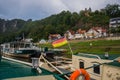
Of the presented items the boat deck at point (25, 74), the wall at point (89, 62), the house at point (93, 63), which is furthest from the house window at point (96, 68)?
the boat deck at point (25, 74)

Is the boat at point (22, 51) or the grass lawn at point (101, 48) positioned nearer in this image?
the boat at point (22, 51)

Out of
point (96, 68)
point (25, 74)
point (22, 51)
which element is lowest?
point (25, 74)

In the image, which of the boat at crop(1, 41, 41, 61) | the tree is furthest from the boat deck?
the tree

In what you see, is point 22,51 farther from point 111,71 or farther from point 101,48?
point 111,71

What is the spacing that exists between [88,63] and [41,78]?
3.65 m

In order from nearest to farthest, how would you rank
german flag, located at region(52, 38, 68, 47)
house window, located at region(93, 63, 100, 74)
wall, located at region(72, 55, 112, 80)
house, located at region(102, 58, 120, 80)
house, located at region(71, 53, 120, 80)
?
house, located at region(102, 58, 120, 80)
house, located at region(71, 53, 120, 80)
wall, located at region(72, 55, 112, 80)
house window, located at region(93, 63, 100, 74)
german flag, located at region(52, 38, 68, 47)

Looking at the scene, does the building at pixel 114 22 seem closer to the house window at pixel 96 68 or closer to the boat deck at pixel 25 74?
the boat deck at pixel 25 74

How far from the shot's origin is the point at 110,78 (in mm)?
10055

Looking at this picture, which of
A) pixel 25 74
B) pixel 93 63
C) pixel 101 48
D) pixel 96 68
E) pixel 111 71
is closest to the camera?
pixel 111 71

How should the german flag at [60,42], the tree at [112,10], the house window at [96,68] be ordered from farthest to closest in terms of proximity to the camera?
the tree at [112,10] < the german flag at [60,42] < the house window at [96,68]

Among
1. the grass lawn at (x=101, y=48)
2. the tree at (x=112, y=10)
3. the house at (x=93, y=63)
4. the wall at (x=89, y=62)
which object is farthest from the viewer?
the tree at (x=112, y=10)

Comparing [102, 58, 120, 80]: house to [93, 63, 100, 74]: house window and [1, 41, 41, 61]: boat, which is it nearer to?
[93, 63, 100, 74]: house window

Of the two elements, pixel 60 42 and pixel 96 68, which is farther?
pixel 60 42

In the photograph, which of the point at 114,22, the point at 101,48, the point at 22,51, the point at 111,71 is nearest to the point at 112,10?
the point at 114,22
